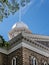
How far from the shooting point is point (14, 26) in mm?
52469

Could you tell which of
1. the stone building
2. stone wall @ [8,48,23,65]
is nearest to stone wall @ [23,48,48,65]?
the stone building

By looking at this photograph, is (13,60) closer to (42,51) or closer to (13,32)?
(42,51)

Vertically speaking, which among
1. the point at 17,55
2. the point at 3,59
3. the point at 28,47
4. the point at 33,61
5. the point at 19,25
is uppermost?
the point at 19,25

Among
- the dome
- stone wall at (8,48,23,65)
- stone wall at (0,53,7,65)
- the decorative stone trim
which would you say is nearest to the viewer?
stone wall at (8,48,23,65)

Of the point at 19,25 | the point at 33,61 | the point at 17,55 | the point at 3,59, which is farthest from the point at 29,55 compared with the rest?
the point at 19,25

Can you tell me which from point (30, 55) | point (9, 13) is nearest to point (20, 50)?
point (30, 55)

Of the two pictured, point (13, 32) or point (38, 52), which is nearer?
point (38, 52)

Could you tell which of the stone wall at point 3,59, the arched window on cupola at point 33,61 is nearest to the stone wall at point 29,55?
the arched window on cupola at point 33,61

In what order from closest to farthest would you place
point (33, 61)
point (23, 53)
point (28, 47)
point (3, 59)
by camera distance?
point (23, 53)
point (28, 47)
point (33, 61)
point (3, 59)

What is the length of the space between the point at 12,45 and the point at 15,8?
1937 centimetres

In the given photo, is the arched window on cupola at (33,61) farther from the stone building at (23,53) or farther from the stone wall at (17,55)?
the stone wall at (17,55)

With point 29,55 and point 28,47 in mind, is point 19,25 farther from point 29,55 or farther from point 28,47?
point 29,55

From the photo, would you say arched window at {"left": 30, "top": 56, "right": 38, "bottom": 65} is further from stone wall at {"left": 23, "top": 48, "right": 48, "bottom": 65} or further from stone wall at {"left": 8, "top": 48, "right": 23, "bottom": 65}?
stone wall at {"left": 8, "top": 48, "right": 23, "bottom": 65}

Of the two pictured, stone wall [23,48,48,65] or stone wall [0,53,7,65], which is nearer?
stone wall [23,48,48,65]
